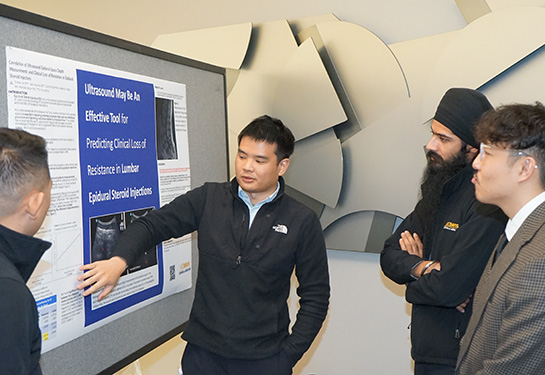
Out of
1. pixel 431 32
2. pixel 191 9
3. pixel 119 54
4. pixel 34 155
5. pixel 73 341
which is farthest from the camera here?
pixel 191 9

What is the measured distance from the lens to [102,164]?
5.56 ft

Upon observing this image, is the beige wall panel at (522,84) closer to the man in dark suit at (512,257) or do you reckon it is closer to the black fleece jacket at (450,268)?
the black fleece jacket at (450,268)

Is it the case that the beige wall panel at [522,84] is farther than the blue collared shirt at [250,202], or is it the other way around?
the beige wall panel at [522,84]

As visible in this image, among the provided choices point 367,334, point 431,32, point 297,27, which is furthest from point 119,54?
point 367,334

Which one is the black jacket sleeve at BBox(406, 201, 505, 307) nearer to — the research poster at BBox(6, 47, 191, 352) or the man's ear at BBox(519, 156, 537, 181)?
the man's ear at BBox(519, 156, 537, 181)

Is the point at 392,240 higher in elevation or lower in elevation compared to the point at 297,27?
lower

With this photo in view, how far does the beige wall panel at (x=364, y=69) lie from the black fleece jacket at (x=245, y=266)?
1.08 metres

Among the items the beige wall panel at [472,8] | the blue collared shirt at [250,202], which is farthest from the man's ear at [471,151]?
the beige wall panel at [472,8]

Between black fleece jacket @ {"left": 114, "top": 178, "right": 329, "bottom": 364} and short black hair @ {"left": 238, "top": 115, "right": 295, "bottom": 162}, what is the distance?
148mm

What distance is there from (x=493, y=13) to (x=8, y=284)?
238cm

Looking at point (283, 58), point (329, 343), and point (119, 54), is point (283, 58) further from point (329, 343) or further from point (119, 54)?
point (329, 343)

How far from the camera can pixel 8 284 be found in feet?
3.34

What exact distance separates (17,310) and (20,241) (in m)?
0.16

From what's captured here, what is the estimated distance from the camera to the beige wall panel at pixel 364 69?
8.99 ft
